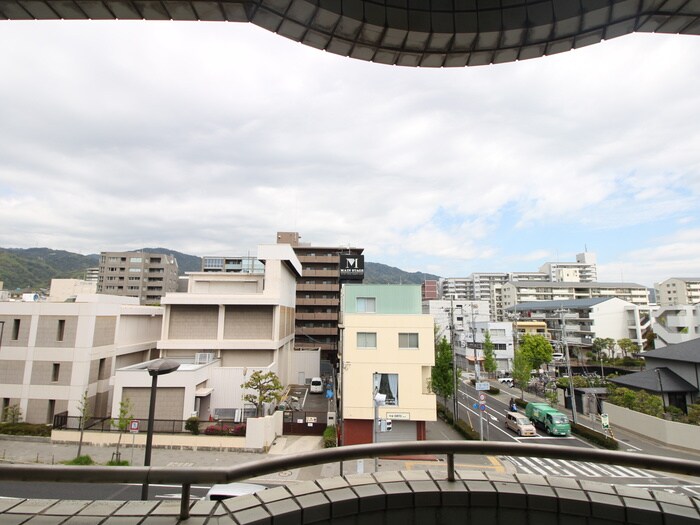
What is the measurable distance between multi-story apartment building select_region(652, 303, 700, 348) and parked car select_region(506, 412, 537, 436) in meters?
33.5

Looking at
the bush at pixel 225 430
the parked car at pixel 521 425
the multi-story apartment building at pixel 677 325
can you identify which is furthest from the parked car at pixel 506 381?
the bush at pixel 225 430

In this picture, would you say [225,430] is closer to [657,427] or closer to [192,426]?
[192,426]

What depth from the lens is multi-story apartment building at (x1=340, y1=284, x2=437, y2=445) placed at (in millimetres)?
18656

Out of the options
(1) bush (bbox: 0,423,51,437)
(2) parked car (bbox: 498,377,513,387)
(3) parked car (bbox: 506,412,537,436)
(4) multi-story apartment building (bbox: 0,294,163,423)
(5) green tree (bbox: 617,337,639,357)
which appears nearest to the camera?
(1) bush (bbox: 0,423,51,437)

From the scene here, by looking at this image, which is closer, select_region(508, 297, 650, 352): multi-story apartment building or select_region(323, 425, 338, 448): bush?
select_region(323, 425, 338, 448): bush

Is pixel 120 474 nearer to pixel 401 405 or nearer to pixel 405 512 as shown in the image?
pixel 405 512

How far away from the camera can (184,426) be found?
18.3m

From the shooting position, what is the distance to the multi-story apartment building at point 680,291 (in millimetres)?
69188

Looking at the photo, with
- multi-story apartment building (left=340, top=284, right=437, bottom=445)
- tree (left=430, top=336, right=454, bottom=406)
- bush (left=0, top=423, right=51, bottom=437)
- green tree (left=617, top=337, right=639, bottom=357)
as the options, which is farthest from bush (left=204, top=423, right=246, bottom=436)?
green tree (left=617, top=337, right=639, bottom=357)

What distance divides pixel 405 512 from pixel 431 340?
17.2 metres

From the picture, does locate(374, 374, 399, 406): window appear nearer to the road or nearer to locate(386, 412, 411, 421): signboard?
locate(386, 412, 411, 421): signboard

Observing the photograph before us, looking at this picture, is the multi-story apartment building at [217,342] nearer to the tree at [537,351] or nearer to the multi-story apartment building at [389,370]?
the multi-story apartment building at [389,370]

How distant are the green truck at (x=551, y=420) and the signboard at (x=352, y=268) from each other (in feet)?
70.8

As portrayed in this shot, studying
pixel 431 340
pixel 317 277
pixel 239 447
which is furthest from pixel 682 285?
pixel 239 447
